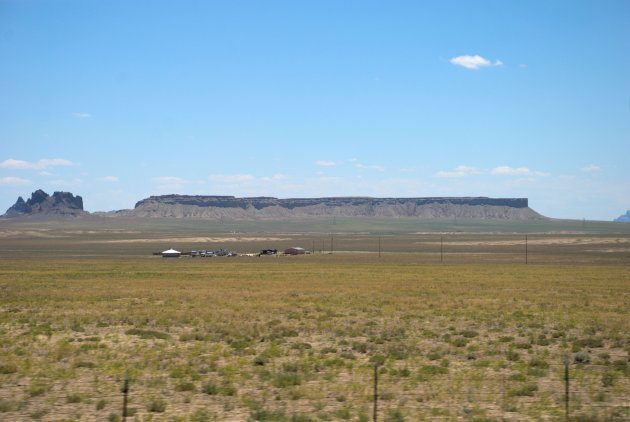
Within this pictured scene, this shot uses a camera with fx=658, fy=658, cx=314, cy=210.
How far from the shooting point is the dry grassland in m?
14.3

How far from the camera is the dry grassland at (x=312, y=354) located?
1434cm

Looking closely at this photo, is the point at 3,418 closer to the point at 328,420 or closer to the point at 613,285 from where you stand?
the point at 328,420

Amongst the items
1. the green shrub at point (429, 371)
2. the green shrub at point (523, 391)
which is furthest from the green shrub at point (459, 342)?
the green shrub at point (523, 391)

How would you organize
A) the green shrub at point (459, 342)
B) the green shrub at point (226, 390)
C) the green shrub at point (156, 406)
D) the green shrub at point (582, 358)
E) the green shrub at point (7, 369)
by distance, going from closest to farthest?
the green shrub at point (156, 406) < the green shrub at point (226, 390) < the green shrub at point (7, 369) < the green shrub at point (582, 358) < the green shrub at point (459, 342)

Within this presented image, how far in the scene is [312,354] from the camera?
20969 millimetres

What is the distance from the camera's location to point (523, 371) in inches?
728

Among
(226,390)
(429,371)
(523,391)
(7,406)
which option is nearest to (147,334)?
(226,390)

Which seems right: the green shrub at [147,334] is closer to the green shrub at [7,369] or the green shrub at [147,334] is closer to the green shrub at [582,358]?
the green shrub at [7,369]

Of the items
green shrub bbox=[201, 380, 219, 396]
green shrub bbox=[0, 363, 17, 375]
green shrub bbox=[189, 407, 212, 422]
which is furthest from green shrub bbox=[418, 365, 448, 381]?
green shrub bbox=[0, 363, 17, 375]

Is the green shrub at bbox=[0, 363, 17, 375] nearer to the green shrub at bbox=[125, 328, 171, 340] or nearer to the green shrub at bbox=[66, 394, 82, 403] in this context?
the green shrub at bbox=[66, 394, 82, 403]

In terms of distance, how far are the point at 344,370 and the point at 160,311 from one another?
16.7 m

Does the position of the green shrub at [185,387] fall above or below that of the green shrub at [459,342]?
above

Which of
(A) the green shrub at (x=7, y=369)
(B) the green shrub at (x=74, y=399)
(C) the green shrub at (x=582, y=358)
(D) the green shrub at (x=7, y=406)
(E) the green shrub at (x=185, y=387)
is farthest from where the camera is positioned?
(C) the green shrub at (x=582, y=358)

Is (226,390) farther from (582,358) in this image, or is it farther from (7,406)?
(582,358)
